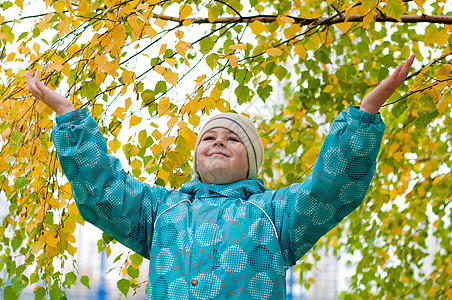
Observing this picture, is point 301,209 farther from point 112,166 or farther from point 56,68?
point 56,68

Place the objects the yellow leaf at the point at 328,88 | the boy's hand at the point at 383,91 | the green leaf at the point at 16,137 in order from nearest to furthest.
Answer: the boy's hand at the point at 383,91
the green leaf at the point at 16,137
the yellow leaf at the point at 328,88

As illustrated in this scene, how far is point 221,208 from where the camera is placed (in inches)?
55.4

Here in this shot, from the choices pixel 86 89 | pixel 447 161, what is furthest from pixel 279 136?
pixel 86 89

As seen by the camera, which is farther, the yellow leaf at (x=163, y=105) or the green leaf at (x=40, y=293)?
the green leaf at (x=40, y=293)

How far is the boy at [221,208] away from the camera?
1267 mm

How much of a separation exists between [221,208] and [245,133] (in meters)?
0.27

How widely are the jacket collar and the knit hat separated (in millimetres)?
63

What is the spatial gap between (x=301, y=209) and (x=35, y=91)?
2.31 feet

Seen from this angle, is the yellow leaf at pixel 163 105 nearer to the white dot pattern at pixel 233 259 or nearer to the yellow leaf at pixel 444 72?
the white dot pattern at pixel 233 259

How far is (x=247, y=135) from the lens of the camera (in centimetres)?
159

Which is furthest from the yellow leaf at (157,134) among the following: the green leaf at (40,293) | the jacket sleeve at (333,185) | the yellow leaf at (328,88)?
the yellow leaf at (328,88)

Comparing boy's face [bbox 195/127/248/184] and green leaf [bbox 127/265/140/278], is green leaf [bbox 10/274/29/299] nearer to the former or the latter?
green leaf [bbox 127/265/140/278]

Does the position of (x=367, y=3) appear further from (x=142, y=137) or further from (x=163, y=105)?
(x=142, y=137)

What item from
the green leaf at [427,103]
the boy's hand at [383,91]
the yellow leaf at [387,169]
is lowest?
the boy's hand at [383,91]
